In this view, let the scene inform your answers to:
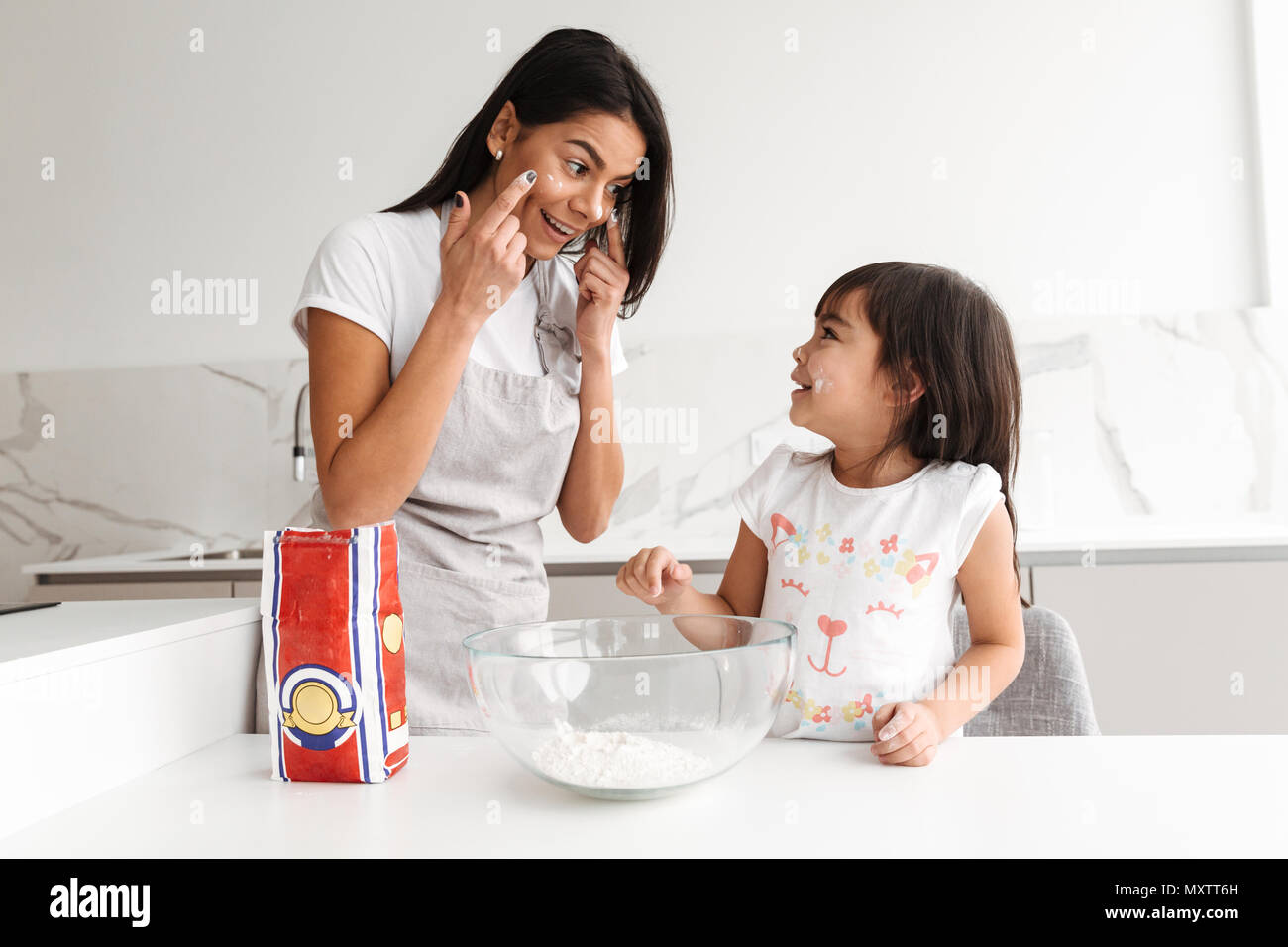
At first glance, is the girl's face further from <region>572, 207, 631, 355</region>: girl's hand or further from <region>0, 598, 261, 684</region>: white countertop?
<region>0, 598, 261, 684</region>: white countertop

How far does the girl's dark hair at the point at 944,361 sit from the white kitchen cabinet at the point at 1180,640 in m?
0.84

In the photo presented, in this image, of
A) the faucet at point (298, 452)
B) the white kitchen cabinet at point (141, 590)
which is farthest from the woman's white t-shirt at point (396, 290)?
the faucet at point (298, 452)

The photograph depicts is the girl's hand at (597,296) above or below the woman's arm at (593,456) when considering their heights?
above

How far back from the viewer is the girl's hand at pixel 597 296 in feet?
3.82

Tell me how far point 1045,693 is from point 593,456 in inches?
22.1

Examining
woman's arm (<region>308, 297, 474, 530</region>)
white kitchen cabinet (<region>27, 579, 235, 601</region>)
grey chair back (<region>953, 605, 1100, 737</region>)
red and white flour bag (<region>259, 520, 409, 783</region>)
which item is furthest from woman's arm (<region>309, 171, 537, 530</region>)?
white kitchen cabinet (<region>27, 579, 235, 601</region>)

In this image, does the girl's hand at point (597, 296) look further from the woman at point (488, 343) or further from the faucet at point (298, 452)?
the faucet at point (298, 452)

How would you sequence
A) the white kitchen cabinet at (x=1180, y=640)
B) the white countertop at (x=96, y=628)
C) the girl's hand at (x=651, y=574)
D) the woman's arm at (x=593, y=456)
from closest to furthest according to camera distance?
1. the white countertop at (x=96, y=628)
2. the girl's hand at (x=651, y=574)
3. the woman's arm at (x=593, y=456)
4. the white kitchen cabinet at (x=1180, y=640)

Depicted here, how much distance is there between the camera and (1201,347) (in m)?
2.33

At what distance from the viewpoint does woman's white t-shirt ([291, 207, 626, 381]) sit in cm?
103

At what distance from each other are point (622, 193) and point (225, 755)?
2.51ft

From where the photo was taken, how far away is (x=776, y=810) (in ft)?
2.12

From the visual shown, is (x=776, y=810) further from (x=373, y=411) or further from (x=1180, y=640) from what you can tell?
(x=1180, y=640)
